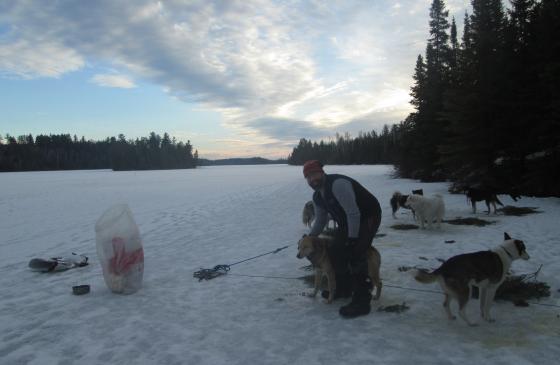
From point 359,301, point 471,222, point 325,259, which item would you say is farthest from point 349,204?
point 471,222

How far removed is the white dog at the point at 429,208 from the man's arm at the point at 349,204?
6.47 meters

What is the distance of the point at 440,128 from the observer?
2697cm

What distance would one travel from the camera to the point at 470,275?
13.9 feet

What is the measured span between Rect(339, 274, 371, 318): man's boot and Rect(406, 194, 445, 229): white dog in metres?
6.21

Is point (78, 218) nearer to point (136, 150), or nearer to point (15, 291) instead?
point (15, 291)

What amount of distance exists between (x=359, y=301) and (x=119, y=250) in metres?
3.67

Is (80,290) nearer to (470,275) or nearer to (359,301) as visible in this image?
(359,301)

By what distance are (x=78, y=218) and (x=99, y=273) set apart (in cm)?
895

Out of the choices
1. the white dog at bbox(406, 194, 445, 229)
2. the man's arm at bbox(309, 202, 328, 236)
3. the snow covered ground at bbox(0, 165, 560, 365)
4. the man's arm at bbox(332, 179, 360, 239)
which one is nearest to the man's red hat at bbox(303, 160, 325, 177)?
the man's arm at bbox(332, 179, 360, 239)

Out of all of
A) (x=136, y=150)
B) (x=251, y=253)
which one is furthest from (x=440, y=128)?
(x=136, y=150)

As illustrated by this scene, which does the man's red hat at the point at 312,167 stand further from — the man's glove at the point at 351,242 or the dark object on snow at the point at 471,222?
the dark object on snow at the point at 471,222

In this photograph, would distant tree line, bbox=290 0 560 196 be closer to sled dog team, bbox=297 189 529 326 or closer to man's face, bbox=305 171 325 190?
sled dog team, bbox=297 189 529 326

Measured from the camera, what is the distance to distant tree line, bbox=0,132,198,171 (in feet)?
367

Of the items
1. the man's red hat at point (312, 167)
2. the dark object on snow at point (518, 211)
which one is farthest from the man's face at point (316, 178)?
the dark object on snow at point (518, 211)
